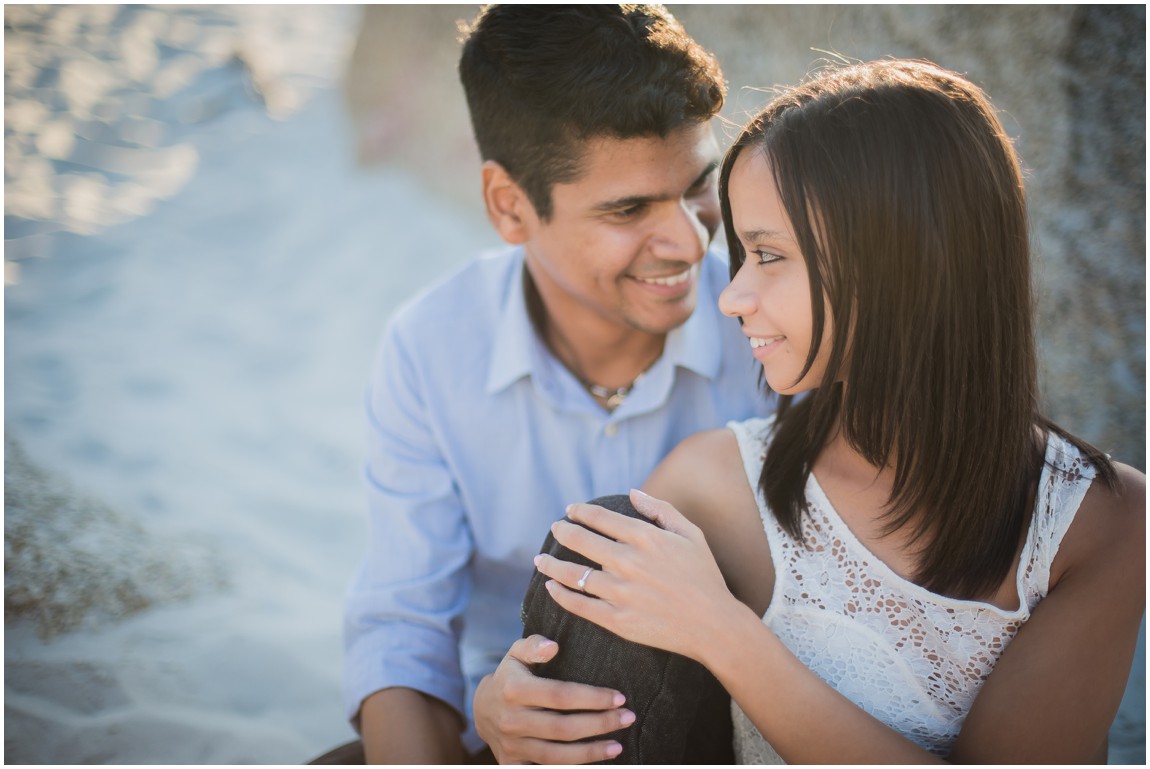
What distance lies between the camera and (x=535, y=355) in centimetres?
252

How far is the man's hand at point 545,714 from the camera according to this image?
167 cm

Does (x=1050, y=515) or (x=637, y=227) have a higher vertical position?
(x=637, y=227)

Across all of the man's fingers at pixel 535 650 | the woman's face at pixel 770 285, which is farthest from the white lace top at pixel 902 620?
the man's fingers at pixel 535 650

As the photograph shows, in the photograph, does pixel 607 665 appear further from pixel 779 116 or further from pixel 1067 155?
pixel 1067 155

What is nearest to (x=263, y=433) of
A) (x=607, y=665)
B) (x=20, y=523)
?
(x=20, y=523)

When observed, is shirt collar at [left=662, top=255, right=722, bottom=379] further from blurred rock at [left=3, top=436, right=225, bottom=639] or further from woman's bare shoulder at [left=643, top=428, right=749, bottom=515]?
blurred rock at [left=3, top=436, right=225, bottom=639]

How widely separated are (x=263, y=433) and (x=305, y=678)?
1856 mm

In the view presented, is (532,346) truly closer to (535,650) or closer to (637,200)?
(637,200)

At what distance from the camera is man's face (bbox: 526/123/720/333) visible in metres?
2.31

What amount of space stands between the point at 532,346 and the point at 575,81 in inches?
27.0

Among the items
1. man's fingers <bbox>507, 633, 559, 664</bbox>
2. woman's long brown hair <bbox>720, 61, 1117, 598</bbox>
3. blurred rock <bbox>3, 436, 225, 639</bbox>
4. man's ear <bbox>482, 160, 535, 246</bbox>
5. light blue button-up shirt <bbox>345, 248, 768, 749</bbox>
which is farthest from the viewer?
blurred rock <bbox>3, 436, 225, 639</bbox>

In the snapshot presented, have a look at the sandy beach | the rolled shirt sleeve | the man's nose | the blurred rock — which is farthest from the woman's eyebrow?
the blurred rock

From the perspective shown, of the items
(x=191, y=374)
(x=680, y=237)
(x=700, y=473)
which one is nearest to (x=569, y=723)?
(x=700, y=473)

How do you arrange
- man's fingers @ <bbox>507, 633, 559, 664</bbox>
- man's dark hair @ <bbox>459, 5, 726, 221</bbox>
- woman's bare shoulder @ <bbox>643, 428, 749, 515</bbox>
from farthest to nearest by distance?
man's dark hair @ <bbox>459, 5, 726, 221</bbox>, woman's bare shoulder @ <bbox>643, 428, 749, 515</bbox>, man's fingers @ <bbox>507, 633, 559, 664</bbox>
